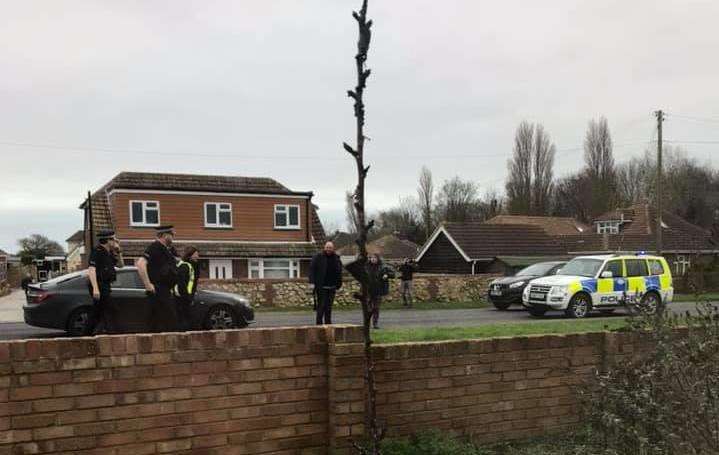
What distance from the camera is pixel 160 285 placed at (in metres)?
7.30

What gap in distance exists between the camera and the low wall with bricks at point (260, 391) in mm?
3674

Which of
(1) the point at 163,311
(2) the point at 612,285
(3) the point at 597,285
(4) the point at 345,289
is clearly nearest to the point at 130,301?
(1) the point at 163,311

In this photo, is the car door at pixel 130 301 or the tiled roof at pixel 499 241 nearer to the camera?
the car door at pixel 130 301

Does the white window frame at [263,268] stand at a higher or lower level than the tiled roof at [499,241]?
lower

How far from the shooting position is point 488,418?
16.8 feet

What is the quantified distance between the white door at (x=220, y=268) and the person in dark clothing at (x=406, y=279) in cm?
1194

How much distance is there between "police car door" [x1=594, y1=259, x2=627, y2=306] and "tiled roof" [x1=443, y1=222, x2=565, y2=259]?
1928 centimetres

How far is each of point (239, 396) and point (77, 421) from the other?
1005mm

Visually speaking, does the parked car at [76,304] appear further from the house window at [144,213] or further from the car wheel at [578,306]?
the house window at [144,213]

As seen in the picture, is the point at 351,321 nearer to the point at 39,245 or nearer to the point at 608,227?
the point at 608,227

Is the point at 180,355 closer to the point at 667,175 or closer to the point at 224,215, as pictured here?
the point at 224,215

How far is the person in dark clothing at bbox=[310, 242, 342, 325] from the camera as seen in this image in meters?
10.5

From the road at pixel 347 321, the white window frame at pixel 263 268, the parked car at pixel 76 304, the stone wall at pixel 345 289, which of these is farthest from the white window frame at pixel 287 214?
the parked car at pixel 76 304

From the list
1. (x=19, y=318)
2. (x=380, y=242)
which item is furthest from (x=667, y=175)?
(x=19, y=318)
